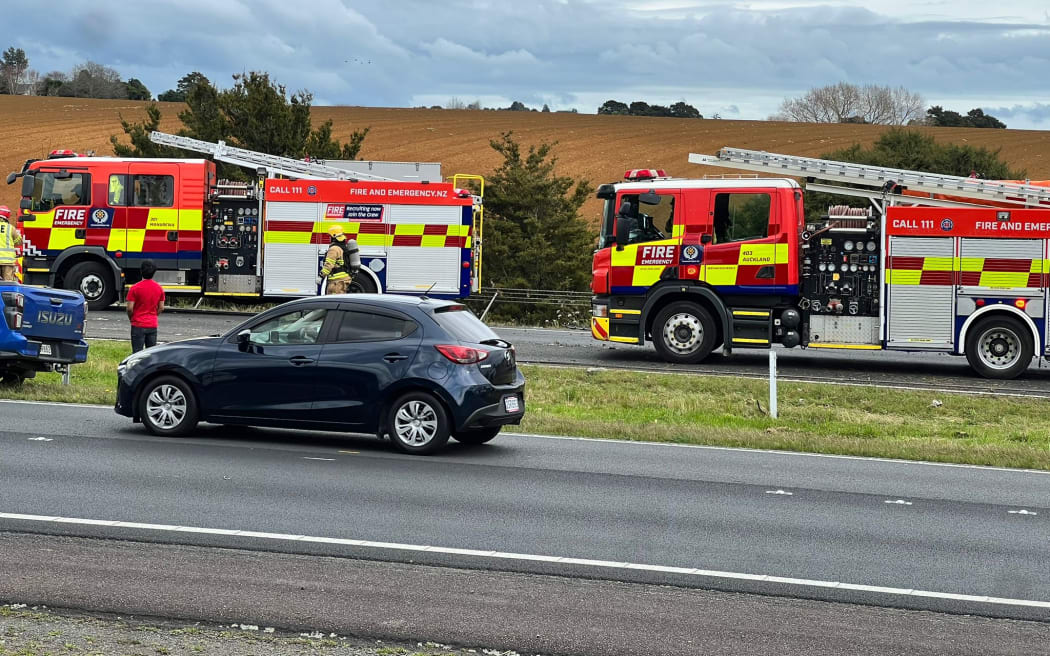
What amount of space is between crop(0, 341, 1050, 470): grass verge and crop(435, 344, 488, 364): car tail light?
2621 mm

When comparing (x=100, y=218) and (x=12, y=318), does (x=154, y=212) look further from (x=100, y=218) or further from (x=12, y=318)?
(x=12, y=318)

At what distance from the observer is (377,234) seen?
25031 mm

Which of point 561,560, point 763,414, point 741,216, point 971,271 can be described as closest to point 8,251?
point 763,414

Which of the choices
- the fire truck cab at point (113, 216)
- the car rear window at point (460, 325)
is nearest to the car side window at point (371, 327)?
the car rear window at point (460, 325)

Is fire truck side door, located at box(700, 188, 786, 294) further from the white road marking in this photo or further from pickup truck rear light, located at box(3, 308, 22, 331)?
the white road marking

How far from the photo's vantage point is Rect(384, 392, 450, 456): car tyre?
38.4ft

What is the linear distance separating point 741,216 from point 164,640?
1454cm

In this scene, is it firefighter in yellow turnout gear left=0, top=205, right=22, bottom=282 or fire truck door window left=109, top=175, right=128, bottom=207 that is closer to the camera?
firefighter in yellow turnout gear left=0, top=205, right=22, bottom=282

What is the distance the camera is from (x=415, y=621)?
654 cm

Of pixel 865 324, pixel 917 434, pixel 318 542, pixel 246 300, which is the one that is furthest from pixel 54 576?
pixel 246 300

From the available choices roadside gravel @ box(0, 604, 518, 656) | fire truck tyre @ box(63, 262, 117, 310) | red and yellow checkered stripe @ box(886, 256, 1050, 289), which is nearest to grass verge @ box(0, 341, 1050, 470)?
red and yellow checkered stripe @ box(886, 256, 1050, 289)

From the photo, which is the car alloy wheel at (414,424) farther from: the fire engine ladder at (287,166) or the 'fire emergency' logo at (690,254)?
the fire engine ladder at (287,166)

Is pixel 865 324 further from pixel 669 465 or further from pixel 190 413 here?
pixel 190 413

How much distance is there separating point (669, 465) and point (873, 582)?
4446mm
